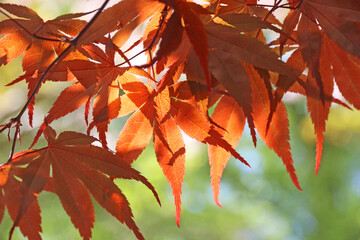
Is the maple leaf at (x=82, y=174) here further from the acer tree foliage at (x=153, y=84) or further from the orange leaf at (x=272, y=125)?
the orange leaf at (x=272, y=125)

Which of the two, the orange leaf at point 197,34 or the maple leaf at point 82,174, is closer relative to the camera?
the orange leaf at point 197,34

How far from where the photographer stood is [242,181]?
5145 millimetres

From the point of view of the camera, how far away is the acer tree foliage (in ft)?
1.71

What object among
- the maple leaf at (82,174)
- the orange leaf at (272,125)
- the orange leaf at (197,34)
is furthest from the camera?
the orange leaf at (272,125)

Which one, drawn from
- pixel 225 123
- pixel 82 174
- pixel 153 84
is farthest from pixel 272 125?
pixel 82 174

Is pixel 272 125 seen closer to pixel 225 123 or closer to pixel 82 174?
pixel 225 123

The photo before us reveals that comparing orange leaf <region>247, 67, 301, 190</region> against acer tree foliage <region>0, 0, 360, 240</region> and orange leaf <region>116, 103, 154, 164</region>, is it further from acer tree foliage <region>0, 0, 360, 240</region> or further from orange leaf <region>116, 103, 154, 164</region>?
orange leaf <region>116, 103, 154, 164</region>

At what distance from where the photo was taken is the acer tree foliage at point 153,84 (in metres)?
0.52

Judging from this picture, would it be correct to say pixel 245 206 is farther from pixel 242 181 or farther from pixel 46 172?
pixel 46 172

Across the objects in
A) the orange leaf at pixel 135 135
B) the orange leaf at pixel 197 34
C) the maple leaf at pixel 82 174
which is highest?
the orange leaf at pixel 197 34

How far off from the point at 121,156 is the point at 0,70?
4.08 m

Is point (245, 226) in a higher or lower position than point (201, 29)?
higher

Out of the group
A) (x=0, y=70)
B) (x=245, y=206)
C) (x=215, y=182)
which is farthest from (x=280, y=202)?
(x=215, y=182)

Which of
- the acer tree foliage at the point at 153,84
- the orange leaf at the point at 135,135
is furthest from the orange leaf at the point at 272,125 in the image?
the orange leaf at the point at 135,135
